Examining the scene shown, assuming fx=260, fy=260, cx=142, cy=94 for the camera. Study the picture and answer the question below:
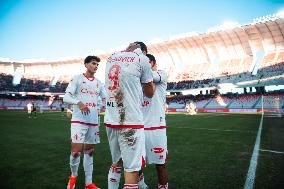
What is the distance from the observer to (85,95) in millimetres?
4914

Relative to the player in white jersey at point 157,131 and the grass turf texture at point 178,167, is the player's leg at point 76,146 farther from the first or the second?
Answer: the player in white jersey at point 157,131

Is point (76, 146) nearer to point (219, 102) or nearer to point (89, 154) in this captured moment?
point (89, 154)

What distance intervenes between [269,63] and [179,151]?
143ft

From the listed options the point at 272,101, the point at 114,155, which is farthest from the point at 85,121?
the point at 272,101

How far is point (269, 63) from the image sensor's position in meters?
45.4

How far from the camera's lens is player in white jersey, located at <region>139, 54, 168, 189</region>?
12.4 ft

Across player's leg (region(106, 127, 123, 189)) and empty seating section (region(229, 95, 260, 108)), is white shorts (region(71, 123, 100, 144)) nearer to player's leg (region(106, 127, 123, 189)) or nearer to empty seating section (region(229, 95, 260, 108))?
player's leg (region(106, 127, 123, 189))

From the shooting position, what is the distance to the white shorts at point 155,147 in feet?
12.4

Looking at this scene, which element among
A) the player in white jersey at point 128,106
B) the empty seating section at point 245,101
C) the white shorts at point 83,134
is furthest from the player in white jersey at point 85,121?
the empty seating section at point 245,101

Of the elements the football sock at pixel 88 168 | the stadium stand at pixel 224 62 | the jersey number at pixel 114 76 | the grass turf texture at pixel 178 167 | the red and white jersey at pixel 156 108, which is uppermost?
the stadium stand at pixel 224 62

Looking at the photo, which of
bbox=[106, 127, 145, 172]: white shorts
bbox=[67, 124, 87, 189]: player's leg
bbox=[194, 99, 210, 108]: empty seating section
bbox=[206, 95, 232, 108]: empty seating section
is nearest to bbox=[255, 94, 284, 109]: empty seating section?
bbox=[206, 95, 232, 108]: empty seating section

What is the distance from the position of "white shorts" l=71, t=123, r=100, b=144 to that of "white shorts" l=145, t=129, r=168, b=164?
4.49 ft

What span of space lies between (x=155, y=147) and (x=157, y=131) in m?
0.24

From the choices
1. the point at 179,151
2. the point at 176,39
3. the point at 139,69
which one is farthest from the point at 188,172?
the point at 176,39
